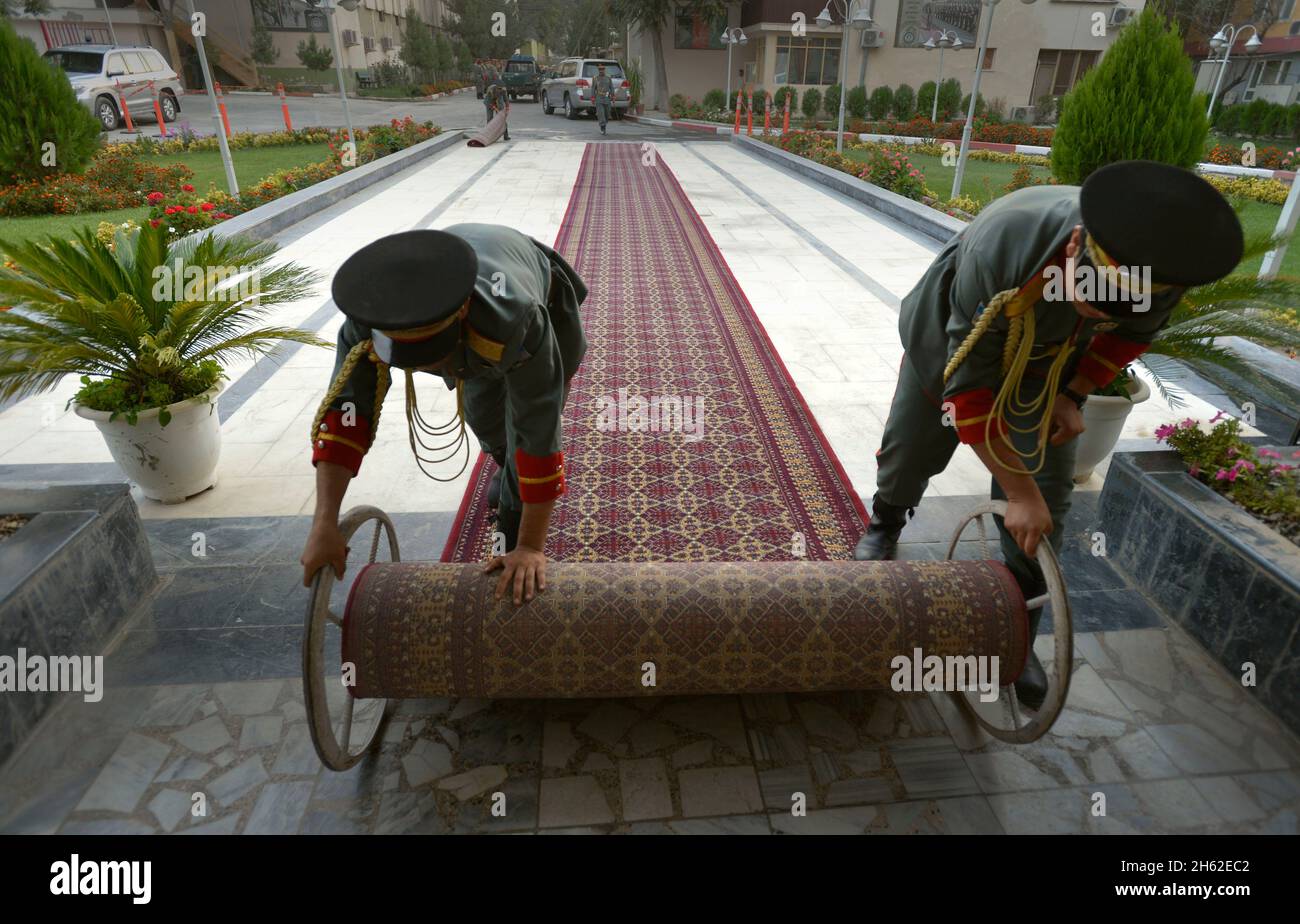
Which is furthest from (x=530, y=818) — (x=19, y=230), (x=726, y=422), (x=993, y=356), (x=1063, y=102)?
(x=19, y=230)

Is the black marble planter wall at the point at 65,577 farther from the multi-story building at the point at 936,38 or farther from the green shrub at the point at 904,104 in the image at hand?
the green shrub at the point at 904,104

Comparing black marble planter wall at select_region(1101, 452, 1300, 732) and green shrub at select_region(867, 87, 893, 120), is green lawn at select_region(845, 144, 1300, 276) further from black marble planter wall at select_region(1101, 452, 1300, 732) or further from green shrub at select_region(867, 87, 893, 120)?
green shrub at select_region(867, 87, 893, 120)

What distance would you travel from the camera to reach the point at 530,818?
6.71 ft

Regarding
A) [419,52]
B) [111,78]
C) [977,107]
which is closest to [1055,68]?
[977,107]

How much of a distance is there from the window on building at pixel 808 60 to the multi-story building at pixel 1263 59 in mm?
12410

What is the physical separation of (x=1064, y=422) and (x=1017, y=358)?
42cm

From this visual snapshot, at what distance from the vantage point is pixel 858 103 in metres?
26.1

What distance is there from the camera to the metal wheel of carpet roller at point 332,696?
1.75 m

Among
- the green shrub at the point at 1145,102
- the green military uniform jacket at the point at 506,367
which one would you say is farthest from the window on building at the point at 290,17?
the green military uniform jacket at the point at 506,367

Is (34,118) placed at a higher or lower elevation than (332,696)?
higher

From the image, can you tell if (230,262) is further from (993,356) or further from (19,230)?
(19,230)

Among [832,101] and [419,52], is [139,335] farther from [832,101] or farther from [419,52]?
[419,52]

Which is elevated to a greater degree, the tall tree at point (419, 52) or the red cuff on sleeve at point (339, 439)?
the tall tree at point (419, 52)

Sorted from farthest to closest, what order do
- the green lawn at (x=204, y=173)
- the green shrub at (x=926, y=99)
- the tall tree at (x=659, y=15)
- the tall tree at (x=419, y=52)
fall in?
1. the tall tree at (x=419, y=52)
2. the tall tree at (x=659, y=15)
3. the green shrub at (x=926, y=99)
4. the green lawn at (x=204, y=173)
